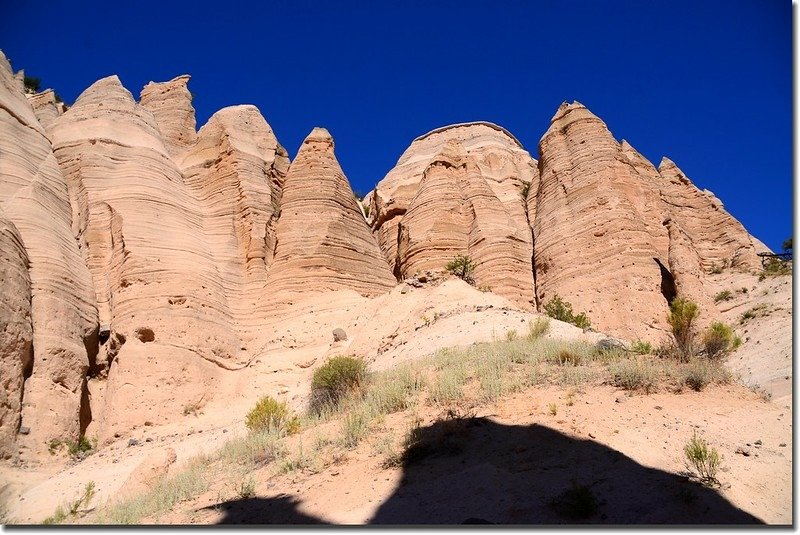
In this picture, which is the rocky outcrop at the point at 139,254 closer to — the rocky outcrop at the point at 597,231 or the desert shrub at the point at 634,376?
the desert shrub at the point at 634,376

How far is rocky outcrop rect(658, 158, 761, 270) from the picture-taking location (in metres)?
30.5

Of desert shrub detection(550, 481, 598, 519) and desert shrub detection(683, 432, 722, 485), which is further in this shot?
desert shrub detection(683, 432, 722, 485)

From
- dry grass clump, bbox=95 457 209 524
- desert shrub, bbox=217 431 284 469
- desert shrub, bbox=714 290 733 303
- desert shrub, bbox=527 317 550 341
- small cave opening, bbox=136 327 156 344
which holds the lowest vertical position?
dry grass clump, bbox=95 457 209 524

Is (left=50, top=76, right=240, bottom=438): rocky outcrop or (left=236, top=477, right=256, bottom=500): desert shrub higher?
(left=50, top=76, right=240, bottom=438): rocky outcrop

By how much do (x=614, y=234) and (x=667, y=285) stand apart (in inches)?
127

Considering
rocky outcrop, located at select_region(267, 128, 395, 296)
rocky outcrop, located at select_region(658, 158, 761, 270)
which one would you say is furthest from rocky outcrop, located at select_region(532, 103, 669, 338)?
rocky outcrop, located at select_region(267, 128, 395, 296)

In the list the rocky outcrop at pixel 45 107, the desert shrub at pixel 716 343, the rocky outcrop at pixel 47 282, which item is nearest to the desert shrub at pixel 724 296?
the desert shrub at pixel 716 343

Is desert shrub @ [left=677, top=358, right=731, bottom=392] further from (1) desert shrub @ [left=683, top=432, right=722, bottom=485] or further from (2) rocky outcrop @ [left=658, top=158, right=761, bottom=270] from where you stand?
(2) rocky outcrop @ [left=658, top=158, right=761, bottom=270]

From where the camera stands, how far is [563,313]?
22953mm

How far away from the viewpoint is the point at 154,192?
23.9m

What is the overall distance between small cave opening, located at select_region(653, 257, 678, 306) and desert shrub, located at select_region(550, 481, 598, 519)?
842 inches

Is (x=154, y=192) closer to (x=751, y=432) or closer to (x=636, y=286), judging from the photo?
(x=636, y=286)

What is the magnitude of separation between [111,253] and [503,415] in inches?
758

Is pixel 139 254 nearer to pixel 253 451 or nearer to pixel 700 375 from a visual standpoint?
pixel 253 451
